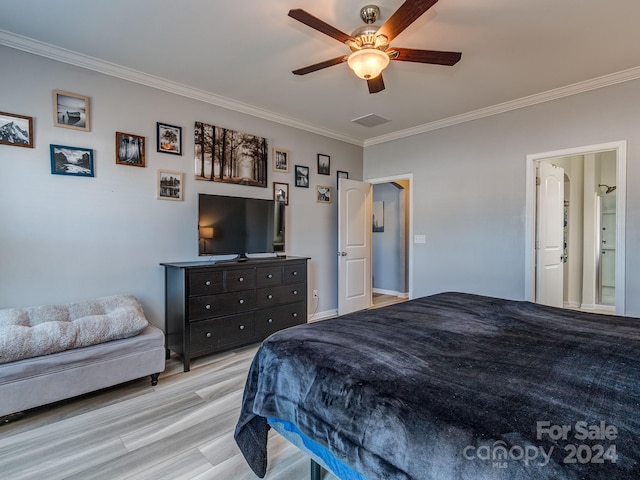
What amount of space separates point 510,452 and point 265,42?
2.89 meters

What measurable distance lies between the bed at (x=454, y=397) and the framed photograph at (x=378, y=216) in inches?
202

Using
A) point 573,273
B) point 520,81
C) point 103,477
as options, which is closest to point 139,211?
point 103,477

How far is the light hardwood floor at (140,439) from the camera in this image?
67.4 inches

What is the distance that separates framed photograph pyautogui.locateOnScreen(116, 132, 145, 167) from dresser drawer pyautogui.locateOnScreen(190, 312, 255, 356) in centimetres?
162

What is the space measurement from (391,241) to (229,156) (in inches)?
160

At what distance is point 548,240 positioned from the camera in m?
3.89

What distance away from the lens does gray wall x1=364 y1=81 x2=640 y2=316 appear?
3127 mm

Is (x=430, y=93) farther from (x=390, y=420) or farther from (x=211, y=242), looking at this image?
(x=390, y=420)

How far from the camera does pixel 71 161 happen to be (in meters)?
2.76

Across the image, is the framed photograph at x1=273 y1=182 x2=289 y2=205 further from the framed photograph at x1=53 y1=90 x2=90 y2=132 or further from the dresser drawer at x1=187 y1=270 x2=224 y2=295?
the framed photograph at x1=53 y1=90 x2=90 y2=132

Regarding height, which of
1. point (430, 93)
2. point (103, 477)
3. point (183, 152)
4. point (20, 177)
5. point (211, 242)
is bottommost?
point (103, 477)

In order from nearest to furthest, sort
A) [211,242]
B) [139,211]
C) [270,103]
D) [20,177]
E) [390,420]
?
[390,420] < [20,177] < [139,211] < [211,242] < [270,103]

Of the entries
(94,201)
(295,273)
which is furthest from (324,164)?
(94,201)

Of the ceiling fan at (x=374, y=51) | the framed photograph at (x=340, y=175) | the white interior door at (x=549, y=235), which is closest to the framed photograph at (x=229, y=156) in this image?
the framed photograph at (x=340, y=175)
